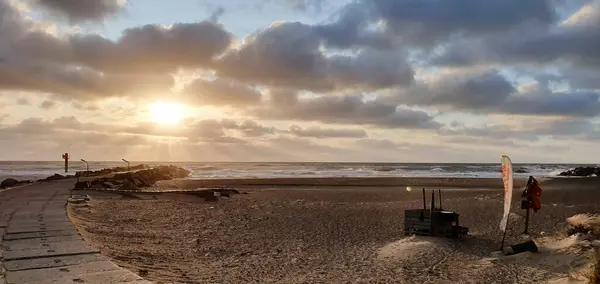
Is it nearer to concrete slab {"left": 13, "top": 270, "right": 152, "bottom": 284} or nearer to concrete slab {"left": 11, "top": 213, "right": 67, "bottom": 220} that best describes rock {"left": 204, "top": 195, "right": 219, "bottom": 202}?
concrete slab {"left": 11, "top": 213, "right": 67, "bottom": 220}

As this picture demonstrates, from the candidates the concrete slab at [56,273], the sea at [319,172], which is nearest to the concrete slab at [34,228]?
the concrete slab at [56,273]

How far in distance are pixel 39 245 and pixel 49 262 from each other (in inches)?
65.9

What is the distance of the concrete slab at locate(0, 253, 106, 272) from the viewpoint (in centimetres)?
735

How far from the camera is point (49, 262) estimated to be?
25.0ft

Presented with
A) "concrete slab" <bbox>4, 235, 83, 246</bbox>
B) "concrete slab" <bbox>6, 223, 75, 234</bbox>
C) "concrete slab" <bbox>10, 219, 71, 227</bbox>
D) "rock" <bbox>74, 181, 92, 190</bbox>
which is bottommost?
"concrete slab" <bbox>4, 235, 83, 246</bbox>

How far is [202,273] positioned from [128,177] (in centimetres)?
3069

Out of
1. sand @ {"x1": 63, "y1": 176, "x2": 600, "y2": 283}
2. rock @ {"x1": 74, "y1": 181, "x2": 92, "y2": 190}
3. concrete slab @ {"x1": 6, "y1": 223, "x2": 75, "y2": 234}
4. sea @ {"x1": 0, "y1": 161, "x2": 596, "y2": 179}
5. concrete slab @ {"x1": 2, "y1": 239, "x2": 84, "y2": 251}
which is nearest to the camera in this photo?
concrete slab @ {"x1": 2, "y1": 239, "x2": 84, "y2": 251}

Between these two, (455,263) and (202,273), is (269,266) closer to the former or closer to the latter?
(202,273)

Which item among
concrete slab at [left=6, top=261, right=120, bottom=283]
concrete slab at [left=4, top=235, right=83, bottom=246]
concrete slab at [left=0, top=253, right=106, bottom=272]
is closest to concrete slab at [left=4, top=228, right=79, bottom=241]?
concrete slab at [left=4, top=235, right=83, bottom=246]

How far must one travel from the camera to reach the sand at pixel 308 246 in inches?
391

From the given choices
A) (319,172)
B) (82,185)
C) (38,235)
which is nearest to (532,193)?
(38,235)

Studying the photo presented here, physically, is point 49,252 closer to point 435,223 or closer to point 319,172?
point 435,223

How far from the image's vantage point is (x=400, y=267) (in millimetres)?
10703

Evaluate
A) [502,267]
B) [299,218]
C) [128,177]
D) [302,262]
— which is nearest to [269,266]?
[302,262]
